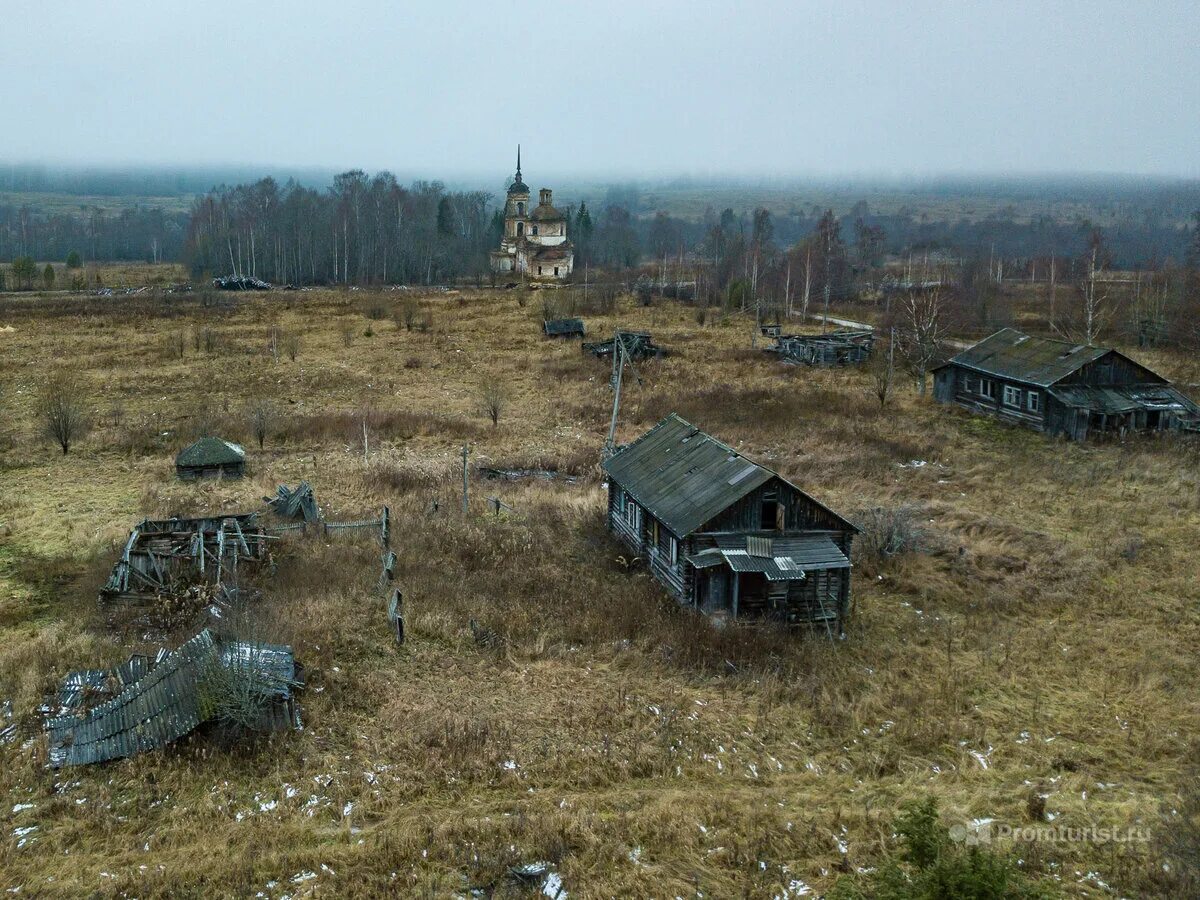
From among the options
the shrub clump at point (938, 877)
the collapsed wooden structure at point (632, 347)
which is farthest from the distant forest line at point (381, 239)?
the shrub clump at point (938, 877)

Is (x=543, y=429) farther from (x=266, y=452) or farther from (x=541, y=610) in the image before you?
(x=541, y=610)

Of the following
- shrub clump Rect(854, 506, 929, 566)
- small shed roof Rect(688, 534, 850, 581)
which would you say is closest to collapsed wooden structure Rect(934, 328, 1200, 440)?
Result: shrub clump Rect(854, 506, 929, 566)

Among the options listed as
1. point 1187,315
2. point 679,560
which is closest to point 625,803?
point 679,560

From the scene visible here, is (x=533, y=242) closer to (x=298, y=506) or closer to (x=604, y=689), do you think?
(x=298, y=506)

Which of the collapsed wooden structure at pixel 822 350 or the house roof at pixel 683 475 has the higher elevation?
the collapsed wooden structure at pixel 822 350

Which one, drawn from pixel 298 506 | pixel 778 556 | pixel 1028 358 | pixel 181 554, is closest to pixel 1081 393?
pixel 1028 358

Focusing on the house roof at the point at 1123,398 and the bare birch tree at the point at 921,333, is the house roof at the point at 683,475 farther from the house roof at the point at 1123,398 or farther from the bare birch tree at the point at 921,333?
the bare birch tree at the point at 921,333

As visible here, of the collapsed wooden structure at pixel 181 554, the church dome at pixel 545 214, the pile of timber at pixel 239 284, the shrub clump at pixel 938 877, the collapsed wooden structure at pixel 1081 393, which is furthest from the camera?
the church dome at pixel 545 214
